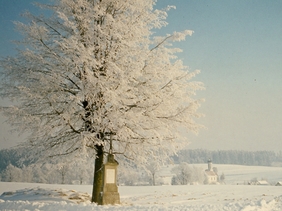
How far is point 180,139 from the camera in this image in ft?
36.5

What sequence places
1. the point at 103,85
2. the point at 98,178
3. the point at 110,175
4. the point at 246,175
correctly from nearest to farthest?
the point at 103,85, the point at 110,175, the point at 98,178, the point at 246,175

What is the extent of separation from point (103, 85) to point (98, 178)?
4055 mm

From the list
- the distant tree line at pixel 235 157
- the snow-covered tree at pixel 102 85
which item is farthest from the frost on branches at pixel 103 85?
the distant tree line at pixel 235 157

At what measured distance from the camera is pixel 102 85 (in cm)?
965

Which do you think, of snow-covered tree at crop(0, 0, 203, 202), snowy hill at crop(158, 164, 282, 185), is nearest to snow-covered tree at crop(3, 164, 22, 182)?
snowy hill at crop(158, 164, 282, 185)

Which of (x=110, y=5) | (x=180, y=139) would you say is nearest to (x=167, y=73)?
(x=180, y=139)

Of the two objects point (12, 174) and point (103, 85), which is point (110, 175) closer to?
point (103, 85)

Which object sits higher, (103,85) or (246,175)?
(103,85)

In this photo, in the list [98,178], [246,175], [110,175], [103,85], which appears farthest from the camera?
[246,175]

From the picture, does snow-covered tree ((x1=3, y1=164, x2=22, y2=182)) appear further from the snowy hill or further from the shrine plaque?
the shrine plaque

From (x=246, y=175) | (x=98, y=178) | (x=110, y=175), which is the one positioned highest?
(x=110, y=175)

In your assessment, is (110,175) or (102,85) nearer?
(102,85)

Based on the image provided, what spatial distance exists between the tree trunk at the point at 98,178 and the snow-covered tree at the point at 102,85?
0.13 ft

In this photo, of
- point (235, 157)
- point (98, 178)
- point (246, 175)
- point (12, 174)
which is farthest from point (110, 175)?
point (235, 157)
